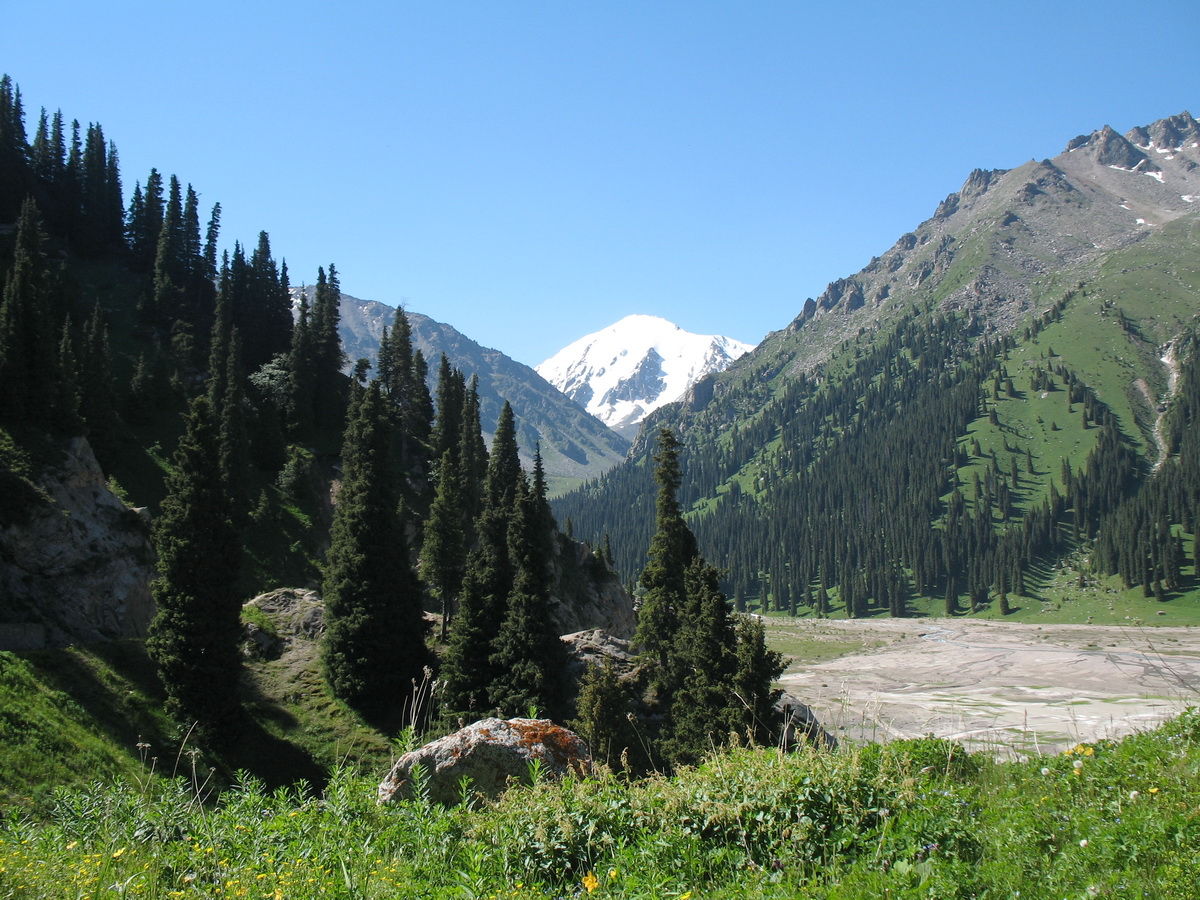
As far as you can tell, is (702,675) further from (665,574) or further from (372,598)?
(372,598)

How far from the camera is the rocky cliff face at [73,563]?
3441cm

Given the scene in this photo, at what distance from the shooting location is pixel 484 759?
13.6m

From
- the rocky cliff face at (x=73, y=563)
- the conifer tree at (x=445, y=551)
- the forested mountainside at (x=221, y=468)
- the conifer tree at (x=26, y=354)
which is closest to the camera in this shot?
the forested mountainside at (x=221, y=468)

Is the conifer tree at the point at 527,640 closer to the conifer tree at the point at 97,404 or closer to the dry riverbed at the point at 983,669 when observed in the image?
the dry riverbed at the point at 983,669

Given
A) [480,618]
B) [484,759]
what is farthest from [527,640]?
[484,759]

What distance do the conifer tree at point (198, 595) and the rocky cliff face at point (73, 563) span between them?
809 centimetres

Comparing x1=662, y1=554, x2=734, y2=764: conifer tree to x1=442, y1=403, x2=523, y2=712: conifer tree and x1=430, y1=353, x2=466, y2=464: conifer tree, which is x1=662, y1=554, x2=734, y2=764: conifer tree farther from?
x1=430, y1=353, x2=466, y2=464: conifer tree

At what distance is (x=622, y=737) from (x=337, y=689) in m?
16.8

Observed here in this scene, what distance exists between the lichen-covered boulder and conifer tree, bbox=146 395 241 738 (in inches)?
857

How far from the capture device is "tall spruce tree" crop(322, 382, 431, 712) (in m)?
35.3

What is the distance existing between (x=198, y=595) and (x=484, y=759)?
23391 mm

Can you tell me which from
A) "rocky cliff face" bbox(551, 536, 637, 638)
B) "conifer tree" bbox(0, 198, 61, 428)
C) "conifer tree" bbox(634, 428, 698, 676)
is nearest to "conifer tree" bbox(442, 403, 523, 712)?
"conifer tree" bbox(634, 428, 698, 676)

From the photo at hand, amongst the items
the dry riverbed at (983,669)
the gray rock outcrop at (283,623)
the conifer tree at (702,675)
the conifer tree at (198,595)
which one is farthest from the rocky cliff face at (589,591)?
the conifer tree at (198,595)

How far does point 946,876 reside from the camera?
5.80 metres
